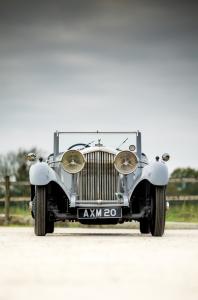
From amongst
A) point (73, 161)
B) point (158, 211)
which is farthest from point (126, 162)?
point (158, 211)

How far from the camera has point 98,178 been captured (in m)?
14.2

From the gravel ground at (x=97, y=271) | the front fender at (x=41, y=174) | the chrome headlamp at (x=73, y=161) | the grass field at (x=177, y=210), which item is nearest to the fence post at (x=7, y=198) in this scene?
the grass field at (x=177, y=210)

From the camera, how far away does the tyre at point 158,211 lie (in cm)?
1348

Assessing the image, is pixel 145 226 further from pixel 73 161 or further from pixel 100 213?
pixel 73 161

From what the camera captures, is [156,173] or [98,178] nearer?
[156,173]

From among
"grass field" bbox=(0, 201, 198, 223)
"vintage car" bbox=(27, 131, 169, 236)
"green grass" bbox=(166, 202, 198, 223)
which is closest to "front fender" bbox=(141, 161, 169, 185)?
"vintage car" bbox=(27, 131, 169, 236)

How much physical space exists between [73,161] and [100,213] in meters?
0.93

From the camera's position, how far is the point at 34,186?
1471 cm

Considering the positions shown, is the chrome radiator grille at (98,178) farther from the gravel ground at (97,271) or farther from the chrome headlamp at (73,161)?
the gravel ground at (97,271)

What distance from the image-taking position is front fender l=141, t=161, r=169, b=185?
44.6 feet

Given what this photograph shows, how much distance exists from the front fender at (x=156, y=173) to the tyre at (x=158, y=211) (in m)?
0.12

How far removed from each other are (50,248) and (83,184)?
4.52 metres

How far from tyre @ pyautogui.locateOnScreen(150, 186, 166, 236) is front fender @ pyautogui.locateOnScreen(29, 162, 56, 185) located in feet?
5.31

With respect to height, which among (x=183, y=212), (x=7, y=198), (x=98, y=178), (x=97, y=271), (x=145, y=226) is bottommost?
(x=97, y=271)
